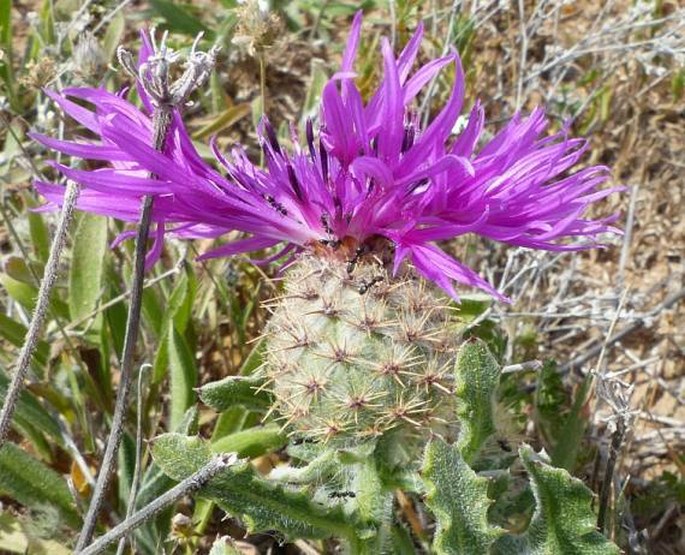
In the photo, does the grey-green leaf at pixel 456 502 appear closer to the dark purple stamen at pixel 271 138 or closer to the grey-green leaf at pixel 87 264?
the dark purple stamen at pixel 271 138

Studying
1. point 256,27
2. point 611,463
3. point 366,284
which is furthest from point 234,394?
point 256,27

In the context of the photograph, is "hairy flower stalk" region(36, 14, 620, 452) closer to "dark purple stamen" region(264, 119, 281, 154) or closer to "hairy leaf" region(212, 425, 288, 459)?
"dark purple stamen" region(264, 119, 281, 154)

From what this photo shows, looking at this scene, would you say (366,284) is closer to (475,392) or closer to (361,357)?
(361,357)

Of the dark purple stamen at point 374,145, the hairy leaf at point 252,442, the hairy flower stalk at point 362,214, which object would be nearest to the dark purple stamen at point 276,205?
the hairy flower stalk at point 362,214

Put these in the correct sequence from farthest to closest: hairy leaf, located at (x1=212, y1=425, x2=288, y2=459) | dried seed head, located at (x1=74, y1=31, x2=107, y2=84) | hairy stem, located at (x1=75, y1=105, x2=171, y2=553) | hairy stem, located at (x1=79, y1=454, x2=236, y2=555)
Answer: dried seed head, located at (x1=74, y1=31, x2=107, y2=84) < hairy leaf, located at (x1=212, y1=425, x2=288, y2=459) < hairy stem, located at (x1=75, y1=105, x2=171, y2=553) < hairy stem, located at (x1=79, y1=454, x2=236, y2=555)

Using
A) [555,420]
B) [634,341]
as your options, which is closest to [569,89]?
[634,341]

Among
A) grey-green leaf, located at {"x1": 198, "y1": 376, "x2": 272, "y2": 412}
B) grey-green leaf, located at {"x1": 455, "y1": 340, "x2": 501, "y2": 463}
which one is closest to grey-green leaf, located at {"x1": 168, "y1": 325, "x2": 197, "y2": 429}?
grey-green leaf, located at {"x1": 198, "y1": 376, "x2": 272, "y2": 412}

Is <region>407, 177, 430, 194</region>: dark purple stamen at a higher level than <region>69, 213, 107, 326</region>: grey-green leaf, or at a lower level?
higher
